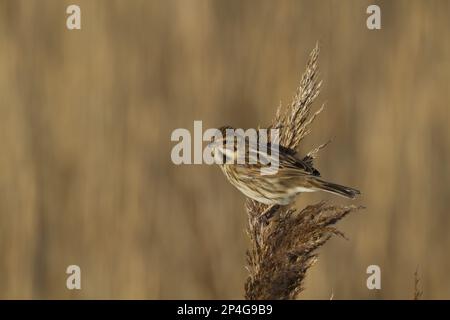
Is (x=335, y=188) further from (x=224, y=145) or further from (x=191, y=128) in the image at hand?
(x=191, y=128)

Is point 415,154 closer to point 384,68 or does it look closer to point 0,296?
point 384,68

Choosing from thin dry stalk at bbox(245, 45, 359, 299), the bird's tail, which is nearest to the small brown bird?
the bird's tail

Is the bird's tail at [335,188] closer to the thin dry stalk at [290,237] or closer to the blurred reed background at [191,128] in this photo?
the thin dry stalk at [290,237]

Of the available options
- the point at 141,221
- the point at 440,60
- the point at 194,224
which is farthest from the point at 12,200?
the point at 440,60

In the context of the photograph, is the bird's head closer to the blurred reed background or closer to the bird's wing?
the bird's wing

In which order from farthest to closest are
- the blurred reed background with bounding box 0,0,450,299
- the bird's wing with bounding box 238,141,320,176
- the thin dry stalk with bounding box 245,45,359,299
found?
the blurred reed background with bounding box 0,0,450,299 → the bird's wing with bounding box 238,141,320,176 → the thin dry stalk with bounding box 245,45,359,299
